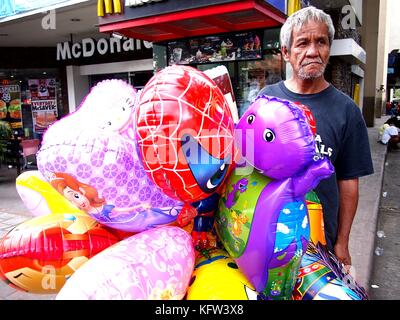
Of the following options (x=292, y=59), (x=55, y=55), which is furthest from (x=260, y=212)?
(x=55, y=55)

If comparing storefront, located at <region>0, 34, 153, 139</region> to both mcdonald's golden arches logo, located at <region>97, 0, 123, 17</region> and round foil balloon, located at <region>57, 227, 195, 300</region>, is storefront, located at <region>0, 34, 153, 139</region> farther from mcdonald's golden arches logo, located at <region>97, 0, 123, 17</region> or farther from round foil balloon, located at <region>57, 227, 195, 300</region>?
round foil balloon, located at <region>57, 227, 195, 300</region>

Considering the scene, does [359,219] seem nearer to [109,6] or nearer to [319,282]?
[319,282]

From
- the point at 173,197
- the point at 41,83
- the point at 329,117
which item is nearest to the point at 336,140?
the point at 329,117

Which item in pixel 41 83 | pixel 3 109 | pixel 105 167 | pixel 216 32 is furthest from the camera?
pixel 41 83

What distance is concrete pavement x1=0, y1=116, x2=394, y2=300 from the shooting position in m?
2.96

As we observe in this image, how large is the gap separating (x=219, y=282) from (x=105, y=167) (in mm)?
489

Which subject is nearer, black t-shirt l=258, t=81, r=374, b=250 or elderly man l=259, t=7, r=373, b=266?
elderly man l=259, t=7, r=373, b=266

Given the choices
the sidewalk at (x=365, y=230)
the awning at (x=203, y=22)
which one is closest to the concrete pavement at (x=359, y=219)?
the sidewalk at (x=365, y=230)

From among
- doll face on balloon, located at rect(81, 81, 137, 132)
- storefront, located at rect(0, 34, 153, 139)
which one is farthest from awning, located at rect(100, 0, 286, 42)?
storefront, located at rect(0, 34, 153, 139)

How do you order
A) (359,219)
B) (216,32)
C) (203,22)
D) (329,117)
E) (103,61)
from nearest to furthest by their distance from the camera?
(329,117) → (359,219) → (203,22) → (216,32) → (103,61)

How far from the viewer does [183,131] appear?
95 centimetres

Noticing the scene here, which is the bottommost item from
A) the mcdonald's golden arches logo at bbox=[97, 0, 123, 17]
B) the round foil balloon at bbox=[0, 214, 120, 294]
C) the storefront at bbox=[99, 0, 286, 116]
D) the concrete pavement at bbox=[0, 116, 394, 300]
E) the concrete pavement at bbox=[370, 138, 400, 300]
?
the concrete pavement at bbox=[370, 138, 400, 300]
